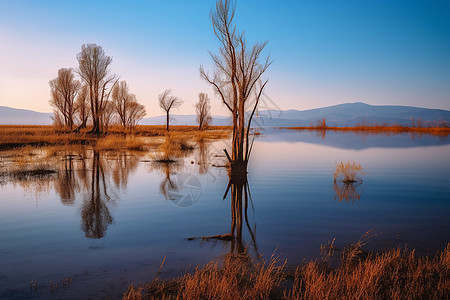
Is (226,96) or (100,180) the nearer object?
(100,180)

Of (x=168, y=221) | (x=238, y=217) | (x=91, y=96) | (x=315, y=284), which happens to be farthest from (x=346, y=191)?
(x=91, y=96)

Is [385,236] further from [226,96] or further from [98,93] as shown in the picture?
[98,93]

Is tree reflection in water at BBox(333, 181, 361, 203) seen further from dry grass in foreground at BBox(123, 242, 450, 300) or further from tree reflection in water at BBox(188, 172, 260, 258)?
dry grass in foreground at BBox(123, 242, 450, 300)

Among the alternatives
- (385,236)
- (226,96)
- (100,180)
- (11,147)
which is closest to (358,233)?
(385,236)

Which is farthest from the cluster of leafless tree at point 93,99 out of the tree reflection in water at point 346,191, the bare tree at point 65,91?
the tree reflection in water at point 346,191

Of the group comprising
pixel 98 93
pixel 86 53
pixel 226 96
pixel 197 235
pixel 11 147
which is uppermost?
pixel 86 53

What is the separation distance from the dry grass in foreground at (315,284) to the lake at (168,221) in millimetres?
704

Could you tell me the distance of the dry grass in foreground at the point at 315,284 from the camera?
4.06 meters

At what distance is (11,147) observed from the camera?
2284 cm

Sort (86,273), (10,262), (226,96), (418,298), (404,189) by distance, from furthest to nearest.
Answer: (226,96), (404,189), (10,262), (86,273), (418,298)

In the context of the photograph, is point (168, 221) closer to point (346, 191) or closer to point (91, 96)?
point (346, 191)

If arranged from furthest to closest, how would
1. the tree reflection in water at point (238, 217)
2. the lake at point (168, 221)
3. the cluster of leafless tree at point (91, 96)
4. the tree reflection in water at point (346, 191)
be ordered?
the cluster of leafless tree at point (91, 96), the tree reflection in water at point (346, 191), the tree reflection in water at point (238, 217), the lake at point (168, 221)

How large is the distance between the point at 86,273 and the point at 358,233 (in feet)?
20.6

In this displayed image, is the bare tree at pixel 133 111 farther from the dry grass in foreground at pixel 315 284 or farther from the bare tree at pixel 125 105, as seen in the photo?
the dry grass in foreground at pixel 315 284
